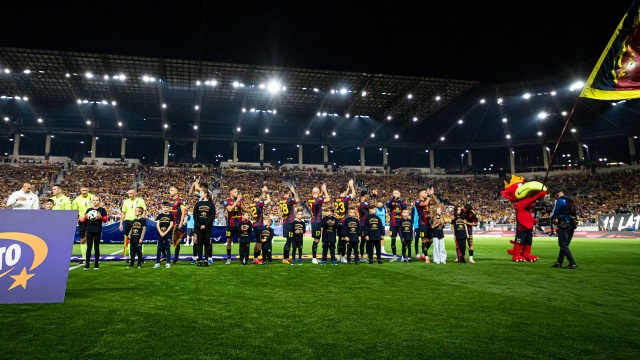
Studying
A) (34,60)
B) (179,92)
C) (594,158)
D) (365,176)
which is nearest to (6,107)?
(34,60)

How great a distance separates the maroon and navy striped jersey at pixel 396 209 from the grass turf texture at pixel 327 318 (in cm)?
360

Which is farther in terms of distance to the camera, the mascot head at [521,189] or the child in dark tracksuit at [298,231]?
the mascot head at [521,189]

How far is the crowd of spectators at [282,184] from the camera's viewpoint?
33.5 m

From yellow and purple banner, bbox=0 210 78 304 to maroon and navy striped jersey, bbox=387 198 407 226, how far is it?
8.13 m

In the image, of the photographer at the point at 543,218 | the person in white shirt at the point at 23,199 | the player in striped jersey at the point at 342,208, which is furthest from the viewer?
the photographer at the point at 543,218

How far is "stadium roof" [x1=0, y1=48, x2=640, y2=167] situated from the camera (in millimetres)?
29453

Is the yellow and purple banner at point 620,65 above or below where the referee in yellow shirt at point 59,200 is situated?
above

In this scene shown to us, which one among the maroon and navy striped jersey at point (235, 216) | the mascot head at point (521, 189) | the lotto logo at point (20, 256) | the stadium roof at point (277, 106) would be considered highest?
the stadium roof at point (277, 106)

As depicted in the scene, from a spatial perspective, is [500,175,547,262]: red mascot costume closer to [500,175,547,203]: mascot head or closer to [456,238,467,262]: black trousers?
[500,175,547,203]: mascot head

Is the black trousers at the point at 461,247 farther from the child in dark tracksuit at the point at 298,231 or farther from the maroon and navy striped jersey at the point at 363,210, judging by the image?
the child in dark tracksuit at the point at 298,231

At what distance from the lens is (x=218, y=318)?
13.1 feet

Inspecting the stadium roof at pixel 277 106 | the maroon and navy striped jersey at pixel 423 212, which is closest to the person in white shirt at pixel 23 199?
the maroon and navy striped jersey at pixel 423 212

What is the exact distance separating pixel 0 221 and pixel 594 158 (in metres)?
55.0

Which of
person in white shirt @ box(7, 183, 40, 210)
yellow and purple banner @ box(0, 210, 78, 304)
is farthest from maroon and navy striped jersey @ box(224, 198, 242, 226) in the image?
yellow and purple banner @ box(0, 210, 78, 304)
